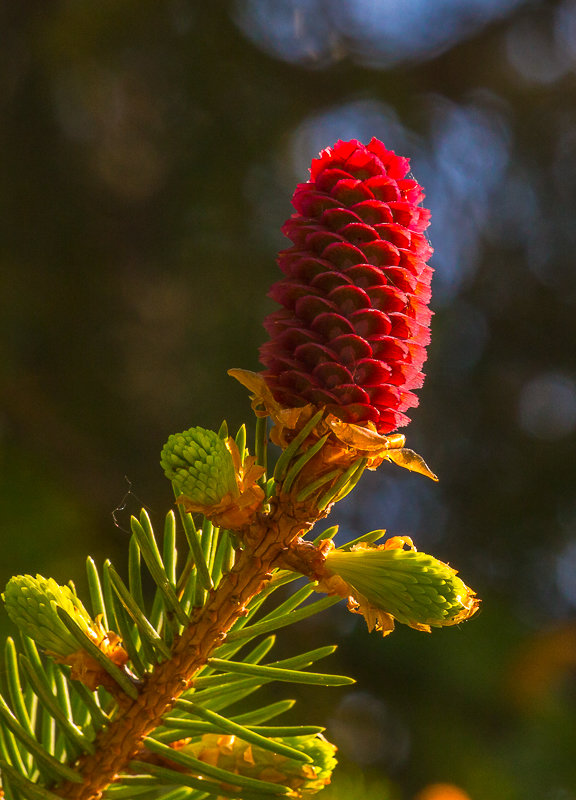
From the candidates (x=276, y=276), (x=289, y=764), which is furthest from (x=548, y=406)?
(x=289, y=764)

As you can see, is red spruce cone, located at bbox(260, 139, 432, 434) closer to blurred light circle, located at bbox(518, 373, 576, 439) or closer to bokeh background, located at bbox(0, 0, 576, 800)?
bokeh background, located at bbox(0, 0, 576, 800)

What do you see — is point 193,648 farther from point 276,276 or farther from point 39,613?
point 276,276

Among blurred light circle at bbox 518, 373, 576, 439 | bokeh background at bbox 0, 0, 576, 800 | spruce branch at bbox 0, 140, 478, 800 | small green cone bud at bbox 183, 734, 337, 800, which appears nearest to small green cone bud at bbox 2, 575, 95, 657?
spruce branch at bbox 0, 140, 478, 800

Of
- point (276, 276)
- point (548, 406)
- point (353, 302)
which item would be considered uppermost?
point (548, 406)

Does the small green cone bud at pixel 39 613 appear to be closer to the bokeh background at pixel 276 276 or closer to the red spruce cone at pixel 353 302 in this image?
the red spruce cone at pixel 353 302

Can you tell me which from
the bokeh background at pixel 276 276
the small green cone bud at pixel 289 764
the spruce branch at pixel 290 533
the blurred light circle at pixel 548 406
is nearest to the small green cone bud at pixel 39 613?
the spruce branch at pixel 290 533

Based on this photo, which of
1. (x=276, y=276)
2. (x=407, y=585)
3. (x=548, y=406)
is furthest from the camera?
(x=548, y=406)

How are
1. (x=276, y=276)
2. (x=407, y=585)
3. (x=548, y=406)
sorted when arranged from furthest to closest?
(x=548, y=406), (x=276, y=276), (x=407, y=585)
